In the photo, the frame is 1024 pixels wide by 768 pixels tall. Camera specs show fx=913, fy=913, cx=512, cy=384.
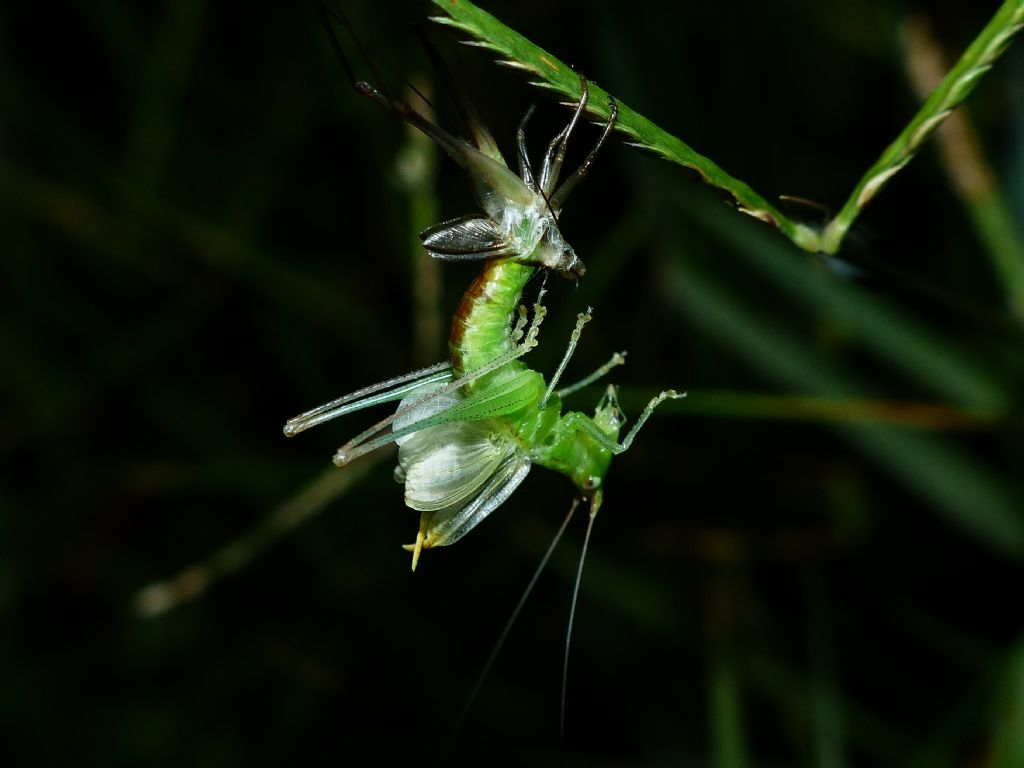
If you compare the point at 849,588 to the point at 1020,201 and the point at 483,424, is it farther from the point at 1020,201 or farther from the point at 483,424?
the point at 483,424

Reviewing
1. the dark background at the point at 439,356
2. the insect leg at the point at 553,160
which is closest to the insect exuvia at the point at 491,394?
the insect leg at the point at 553,160

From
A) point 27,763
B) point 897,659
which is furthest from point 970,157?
point 27,763

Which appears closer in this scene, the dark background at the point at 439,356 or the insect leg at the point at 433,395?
the insect leg at the point at 433,395

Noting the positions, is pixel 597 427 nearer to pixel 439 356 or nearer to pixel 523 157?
pixel 523 157

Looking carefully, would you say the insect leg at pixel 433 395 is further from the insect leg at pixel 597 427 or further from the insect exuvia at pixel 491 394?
the insect leg at pixel 597 427

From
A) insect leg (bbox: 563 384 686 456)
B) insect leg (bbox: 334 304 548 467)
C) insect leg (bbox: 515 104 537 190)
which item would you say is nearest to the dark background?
insect leg (bbox: 563 384 686 456)

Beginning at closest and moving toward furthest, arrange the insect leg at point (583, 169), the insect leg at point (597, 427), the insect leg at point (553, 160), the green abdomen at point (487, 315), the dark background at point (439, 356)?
the insect leg at point (583, 169) → the insect leg at point (553, 160) → the green abdomen at point (487, 315) → the insect leg at point (597, 427) → the dark background at point (439, 356)
